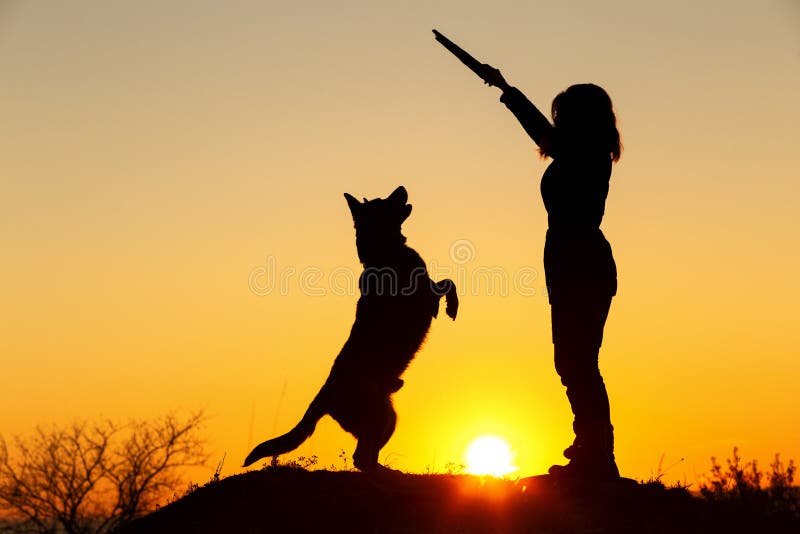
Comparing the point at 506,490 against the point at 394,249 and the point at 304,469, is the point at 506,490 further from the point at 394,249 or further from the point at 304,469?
the point at 394,249

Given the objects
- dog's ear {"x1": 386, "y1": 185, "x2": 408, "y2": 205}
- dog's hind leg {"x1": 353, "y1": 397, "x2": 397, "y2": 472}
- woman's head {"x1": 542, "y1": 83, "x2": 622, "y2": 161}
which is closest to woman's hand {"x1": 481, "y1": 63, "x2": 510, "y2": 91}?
woman's head {"x1": 542, "y1": 83, "x2": 622, "y2": 161}

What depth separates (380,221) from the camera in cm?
940

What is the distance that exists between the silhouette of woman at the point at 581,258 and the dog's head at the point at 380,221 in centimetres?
224

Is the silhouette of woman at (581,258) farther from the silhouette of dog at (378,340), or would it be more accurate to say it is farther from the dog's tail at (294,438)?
the dog's tail at (294,438)

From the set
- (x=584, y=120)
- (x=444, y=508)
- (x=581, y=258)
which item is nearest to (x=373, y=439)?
(x=444, y=508)

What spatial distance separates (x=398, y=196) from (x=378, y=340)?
5.82ft

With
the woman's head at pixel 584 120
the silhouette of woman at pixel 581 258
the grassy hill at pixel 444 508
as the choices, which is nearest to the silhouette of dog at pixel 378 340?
the grassy hill at pixel 444 508

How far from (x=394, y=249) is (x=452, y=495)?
2.84m

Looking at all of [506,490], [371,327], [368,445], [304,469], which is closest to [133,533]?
[304,469]

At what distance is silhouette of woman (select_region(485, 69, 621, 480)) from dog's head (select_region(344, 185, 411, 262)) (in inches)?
88.3

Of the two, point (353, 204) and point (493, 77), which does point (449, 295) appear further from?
point (493, 77)

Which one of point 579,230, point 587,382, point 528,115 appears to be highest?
point 528,115

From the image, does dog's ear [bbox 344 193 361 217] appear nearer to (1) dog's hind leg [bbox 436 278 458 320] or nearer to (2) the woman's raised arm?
(1) dog's hind leg [bbox 436 278 458 320]

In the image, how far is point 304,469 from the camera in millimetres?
8398
